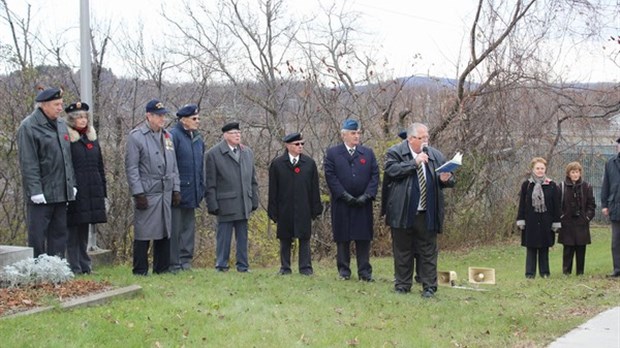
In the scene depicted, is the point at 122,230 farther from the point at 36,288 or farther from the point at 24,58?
the point at 36,288

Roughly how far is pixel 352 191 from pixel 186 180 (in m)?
2.24

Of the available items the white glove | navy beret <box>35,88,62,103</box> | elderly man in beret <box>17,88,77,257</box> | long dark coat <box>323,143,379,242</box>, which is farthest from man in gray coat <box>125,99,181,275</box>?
long dark coat <box>323,143,379,242</box>

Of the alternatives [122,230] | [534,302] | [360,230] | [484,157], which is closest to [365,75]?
[484,157]

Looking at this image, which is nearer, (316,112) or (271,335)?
(271,335)

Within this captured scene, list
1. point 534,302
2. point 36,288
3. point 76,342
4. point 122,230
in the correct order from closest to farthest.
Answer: point 76,342 → point 36,288 → point 534,302 → point 122,230

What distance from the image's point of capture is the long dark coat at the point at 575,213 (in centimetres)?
1352

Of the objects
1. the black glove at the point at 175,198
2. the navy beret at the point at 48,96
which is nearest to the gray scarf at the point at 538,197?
the black glove at the point at 175,198

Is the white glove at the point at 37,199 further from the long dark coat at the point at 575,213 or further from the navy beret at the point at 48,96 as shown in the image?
the long dark coat at the point at 575,213

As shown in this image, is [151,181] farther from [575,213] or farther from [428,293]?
[575,213]

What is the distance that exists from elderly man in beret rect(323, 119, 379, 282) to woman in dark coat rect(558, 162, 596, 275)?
3.82m

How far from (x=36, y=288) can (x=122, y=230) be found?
7750 mm

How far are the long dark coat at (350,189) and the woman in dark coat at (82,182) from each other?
120 inches

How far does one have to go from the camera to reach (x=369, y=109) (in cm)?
1948

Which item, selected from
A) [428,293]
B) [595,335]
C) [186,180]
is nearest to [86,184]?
[186,180]
